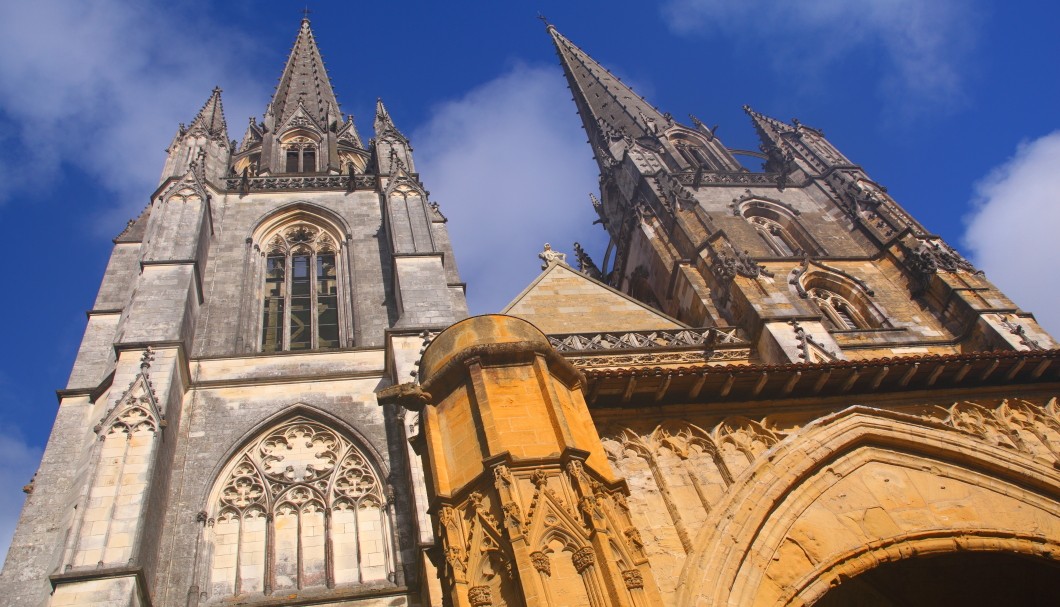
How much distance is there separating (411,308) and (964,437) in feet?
27.4

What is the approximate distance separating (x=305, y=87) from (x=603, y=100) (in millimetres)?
10823

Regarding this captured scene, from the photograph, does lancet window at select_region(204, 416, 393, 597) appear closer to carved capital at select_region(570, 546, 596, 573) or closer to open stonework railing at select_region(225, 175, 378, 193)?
carved capital at select_region(570, 546, 596, 573)

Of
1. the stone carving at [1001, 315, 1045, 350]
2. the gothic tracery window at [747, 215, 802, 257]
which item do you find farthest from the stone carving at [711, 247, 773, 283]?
the stone carving at [1001, 315, 1045, 350]

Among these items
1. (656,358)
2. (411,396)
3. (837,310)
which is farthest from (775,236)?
(411,396)

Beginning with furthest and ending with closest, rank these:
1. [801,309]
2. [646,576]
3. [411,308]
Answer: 1. [801,309]
2. [411,308]
3. [646,576]

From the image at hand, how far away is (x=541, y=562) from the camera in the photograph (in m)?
4.41

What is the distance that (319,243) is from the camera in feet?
57.1

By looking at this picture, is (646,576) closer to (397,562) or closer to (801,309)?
(397,562)

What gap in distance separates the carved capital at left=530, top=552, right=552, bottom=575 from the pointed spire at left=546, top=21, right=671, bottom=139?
24643 millimetres

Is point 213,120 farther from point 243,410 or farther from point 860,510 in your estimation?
point 860,510

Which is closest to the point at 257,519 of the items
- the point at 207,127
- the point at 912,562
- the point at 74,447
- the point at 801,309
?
the point at 74,447

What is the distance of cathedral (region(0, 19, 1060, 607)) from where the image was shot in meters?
5.46

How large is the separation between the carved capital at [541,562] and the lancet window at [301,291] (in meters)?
10.4

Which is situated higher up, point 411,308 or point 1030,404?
point 411,308
